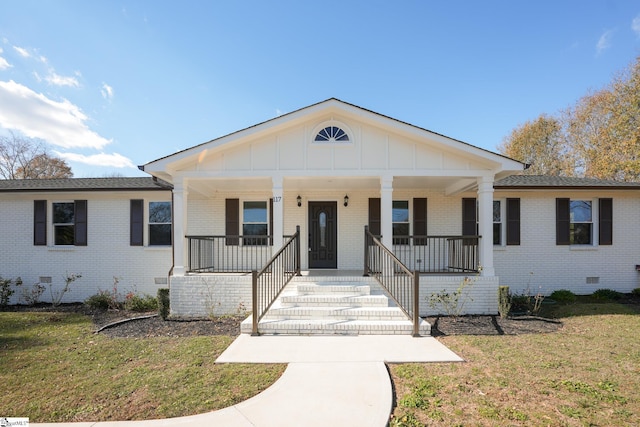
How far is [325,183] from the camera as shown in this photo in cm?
920

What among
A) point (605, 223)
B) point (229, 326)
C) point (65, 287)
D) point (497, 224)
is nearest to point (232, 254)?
point (229, 326)

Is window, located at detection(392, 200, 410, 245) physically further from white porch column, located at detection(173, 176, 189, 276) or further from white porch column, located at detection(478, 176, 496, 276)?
white porch column, located at detection(173, 176, 189, 276)

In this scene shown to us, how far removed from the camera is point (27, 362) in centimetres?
489

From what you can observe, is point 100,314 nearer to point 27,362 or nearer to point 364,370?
point 27,362

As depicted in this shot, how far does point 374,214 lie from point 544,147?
72.4 ft

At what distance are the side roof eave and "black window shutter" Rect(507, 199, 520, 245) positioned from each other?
269cm

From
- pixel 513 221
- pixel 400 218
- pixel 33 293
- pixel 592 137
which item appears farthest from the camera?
pixel 592 137

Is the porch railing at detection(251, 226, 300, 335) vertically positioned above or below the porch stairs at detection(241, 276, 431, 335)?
above

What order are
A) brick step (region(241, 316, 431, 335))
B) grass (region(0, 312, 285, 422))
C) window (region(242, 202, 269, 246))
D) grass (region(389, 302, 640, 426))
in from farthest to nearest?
window (region(242, 202, 269, 246)) → brick step (region(241, 316, 431, 335)) → grass (region(0, 312, 285, 422)) → grass (region(389, 302, 640, 426))

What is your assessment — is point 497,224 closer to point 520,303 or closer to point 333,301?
point 520,303

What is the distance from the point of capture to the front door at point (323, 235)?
10.3 m

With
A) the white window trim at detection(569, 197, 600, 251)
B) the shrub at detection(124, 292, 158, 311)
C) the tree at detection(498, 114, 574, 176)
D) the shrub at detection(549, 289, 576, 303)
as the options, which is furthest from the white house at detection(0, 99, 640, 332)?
the tree at detection(498, 114, 574, 176)

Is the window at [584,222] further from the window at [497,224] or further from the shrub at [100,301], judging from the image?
the shrub at [100,301]

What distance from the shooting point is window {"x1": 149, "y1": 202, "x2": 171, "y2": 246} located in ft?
33.3
